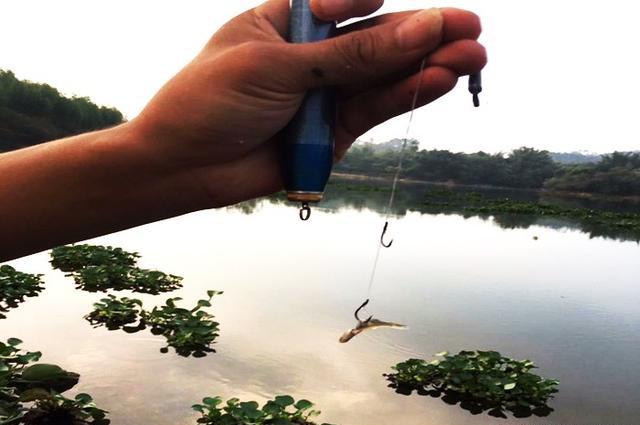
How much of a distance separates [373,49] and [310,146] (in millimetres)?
442

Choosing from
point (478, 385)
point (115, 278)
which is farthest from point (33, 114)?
point (478, 385)

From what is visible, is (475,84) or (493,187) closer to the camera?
(475,84)

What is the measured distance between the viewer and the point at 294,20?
70.0 inches

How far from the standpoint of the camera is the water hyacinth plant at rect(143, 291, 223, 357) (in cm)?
693

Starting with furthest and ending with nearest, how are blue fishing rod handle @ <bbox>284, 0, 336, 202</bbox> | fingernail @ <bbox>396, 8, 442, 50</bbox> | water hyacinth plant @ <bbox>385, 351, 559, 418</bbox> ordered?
1. water hyacinth plant @ <bbox>385, 351, 559, 418</bbox>
2. blue fishing rod handle @ <bbox>284, 0, 336, 202</bbox>
3. fingernail @ <bbox>396, 8, 442, 50</bbox>

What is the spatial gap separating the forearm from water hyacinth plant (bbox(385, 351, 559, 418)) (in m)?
4.89

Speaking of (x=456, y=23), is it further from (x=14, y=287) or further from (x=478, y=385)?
(x=14, y=287)

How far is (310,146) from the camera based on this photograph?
1944 mm

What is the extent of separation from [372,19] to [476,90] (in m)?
0.43

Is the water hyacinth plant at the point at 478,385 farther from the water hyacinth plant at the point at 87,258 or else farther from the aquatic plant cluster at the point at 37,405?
the water hyacinth plant at the point at 87,258

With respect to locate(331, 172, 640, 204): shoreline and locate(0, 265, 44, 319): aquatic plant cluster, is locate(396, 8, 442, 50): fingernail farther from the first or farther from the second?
locate(331, 172, 640, 204): shoreline

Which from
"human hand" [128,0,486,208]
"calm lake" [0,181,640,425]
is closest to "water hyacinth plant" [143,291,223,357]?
"calm lake" [0,181,640,425]

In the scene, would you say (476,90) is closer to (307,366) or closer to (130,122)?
(130,122)

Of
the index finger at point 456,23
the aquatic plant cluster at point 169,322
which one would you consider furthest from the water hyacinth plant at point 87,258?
the index finger at point 456,23
